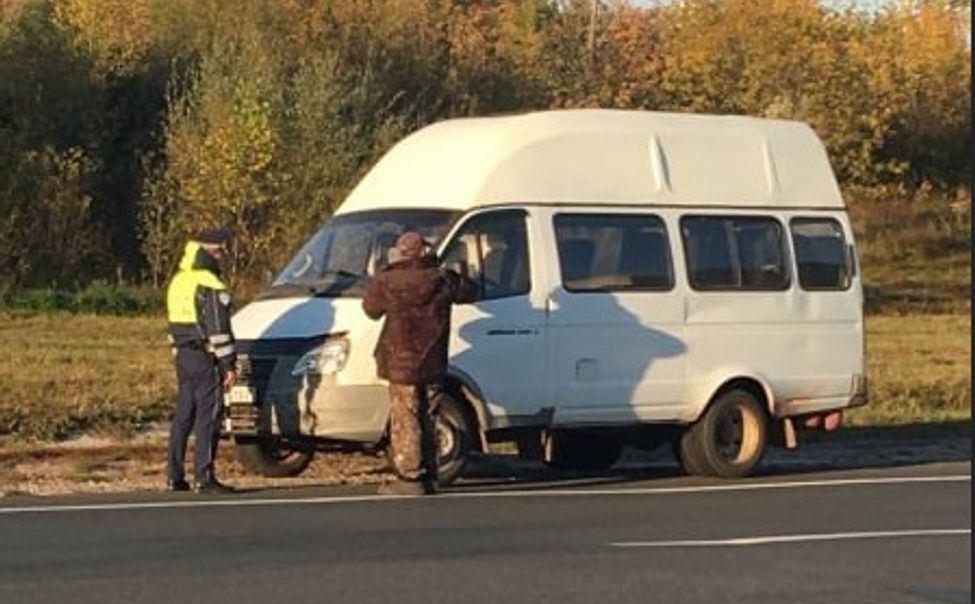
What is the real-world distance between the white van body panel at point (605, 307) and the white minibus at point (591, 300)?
15 millimetres

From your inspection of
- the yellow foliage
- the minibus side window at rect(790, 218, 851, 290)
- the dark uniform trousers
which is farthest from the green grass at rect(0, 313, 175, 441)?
the yellow foliage

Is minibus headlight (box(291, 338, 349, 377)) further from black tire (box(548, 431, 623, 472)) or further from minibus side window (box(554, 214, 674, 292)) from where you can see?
black tire (box(548, 431, 623, 472))

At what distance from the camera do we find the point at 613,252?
53.7 feet

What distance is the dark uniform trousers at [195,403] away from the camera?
50.3ft

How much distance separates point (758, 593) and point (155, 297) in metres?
30.3

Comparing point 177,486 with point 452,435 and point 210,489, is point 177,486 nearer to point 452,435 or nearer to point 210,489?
point 210,489

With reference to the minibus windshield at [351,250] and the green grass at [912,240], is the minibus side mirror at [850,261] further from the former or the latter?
the green grass at [912,240]

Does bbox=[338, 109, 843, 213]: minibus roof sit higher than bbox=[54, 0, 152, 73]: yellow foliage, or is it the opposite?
bbox=[54, 0, 152, 73]: yellow foliage

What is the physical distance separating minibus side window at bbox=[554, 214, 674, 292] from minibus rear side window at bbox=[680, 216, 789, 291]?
249mm

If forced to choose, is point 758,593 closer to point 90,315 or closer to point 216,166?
point 90,315

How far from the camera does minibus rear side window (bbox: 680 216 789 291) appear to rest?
1680cm

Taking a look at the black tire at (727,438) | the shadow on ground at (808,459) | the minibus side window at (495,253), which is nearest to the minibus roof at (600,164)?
the minibus side window at (495,253)

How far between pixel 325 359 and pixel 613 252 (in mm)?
2352

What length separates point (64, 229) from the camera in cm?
4359
